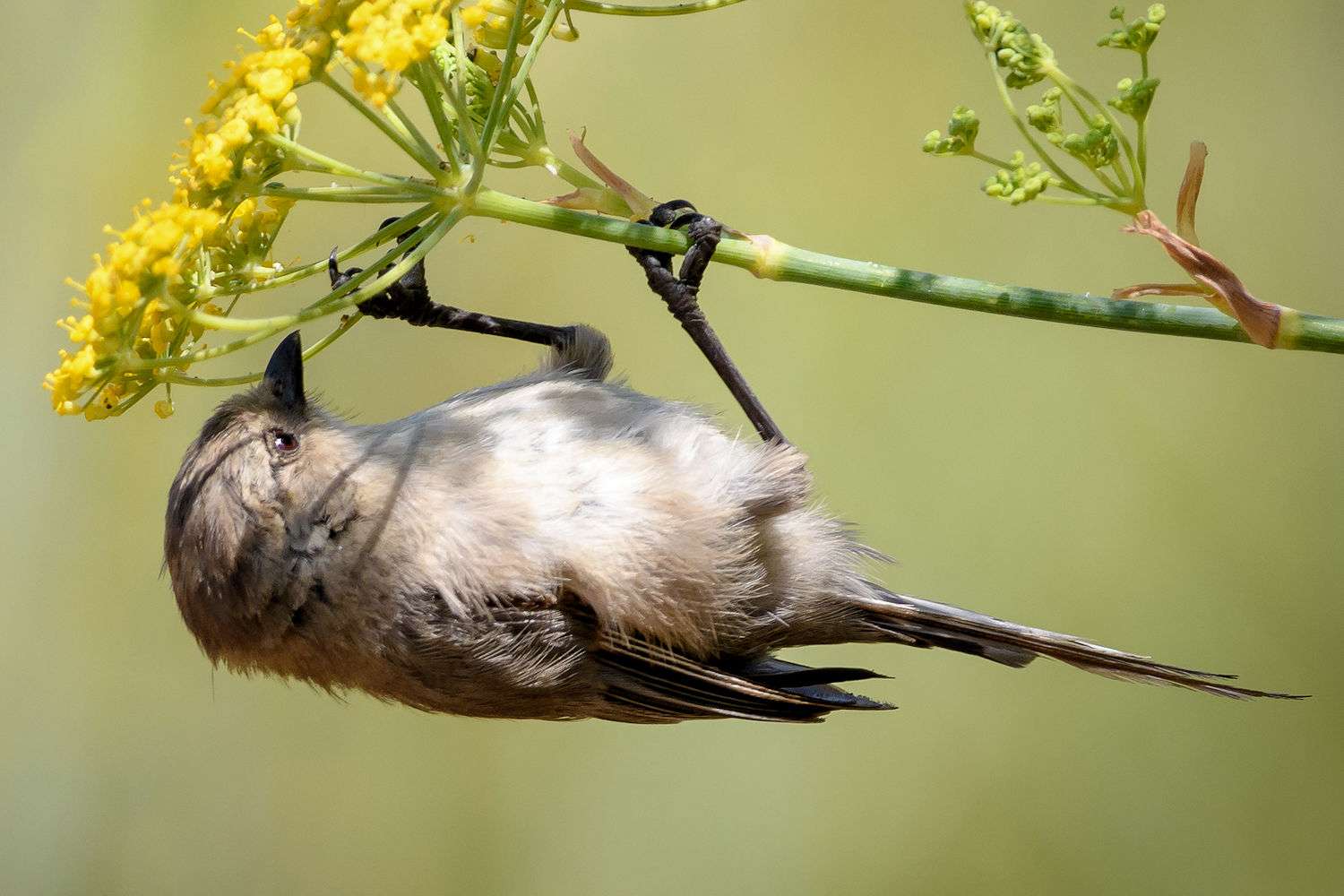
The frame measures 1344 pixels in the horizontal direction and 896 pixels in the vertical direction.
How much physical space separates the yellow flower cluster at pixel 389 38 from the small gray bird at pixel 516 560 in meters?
0.52

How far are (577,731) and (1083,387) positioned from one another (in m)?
1.25

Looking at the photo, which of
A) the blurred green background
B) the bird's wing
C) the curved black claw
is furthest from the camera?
the blurred green background

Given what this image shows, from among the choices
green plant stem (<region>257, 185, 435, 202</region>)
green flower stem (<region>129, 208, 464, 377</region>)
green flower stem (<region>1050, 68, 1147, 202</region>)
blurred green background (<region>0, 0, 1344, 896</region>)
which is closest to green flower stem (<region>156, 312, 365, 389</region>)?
green flower stem (<region>129, 208, 464, 377</region>)

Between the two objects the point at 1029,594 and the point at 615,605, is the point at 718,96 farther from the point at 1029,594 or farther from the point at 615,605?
the point at 615,605

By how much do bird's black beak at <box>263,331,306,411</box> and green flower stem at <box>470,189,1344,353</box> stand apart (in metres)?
0.45

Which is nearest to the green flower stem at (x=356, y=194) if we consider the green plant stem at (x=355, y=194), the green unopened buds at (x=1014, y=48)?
the green plant stem at (x=355, y=194)

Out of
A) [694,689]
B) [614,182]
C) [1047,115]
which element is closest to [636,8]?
[614,182]

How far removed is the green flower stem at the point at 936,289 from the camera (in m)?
0.90

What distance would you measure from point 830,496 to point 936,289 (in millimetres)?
1446

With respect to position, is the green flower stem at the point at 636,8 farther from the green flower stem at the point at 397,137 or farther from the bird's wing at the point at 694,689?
the bird's wing at the point at 694,689

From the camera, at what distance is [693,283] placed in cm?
128

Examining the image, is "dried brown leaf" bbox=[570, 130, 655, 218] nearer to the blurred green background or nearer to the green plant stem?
the green plant stem

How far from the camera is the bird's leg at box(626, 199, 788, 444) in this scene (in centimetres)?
113

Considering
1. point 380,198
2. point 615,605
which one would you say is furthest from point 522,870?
point 380,198
